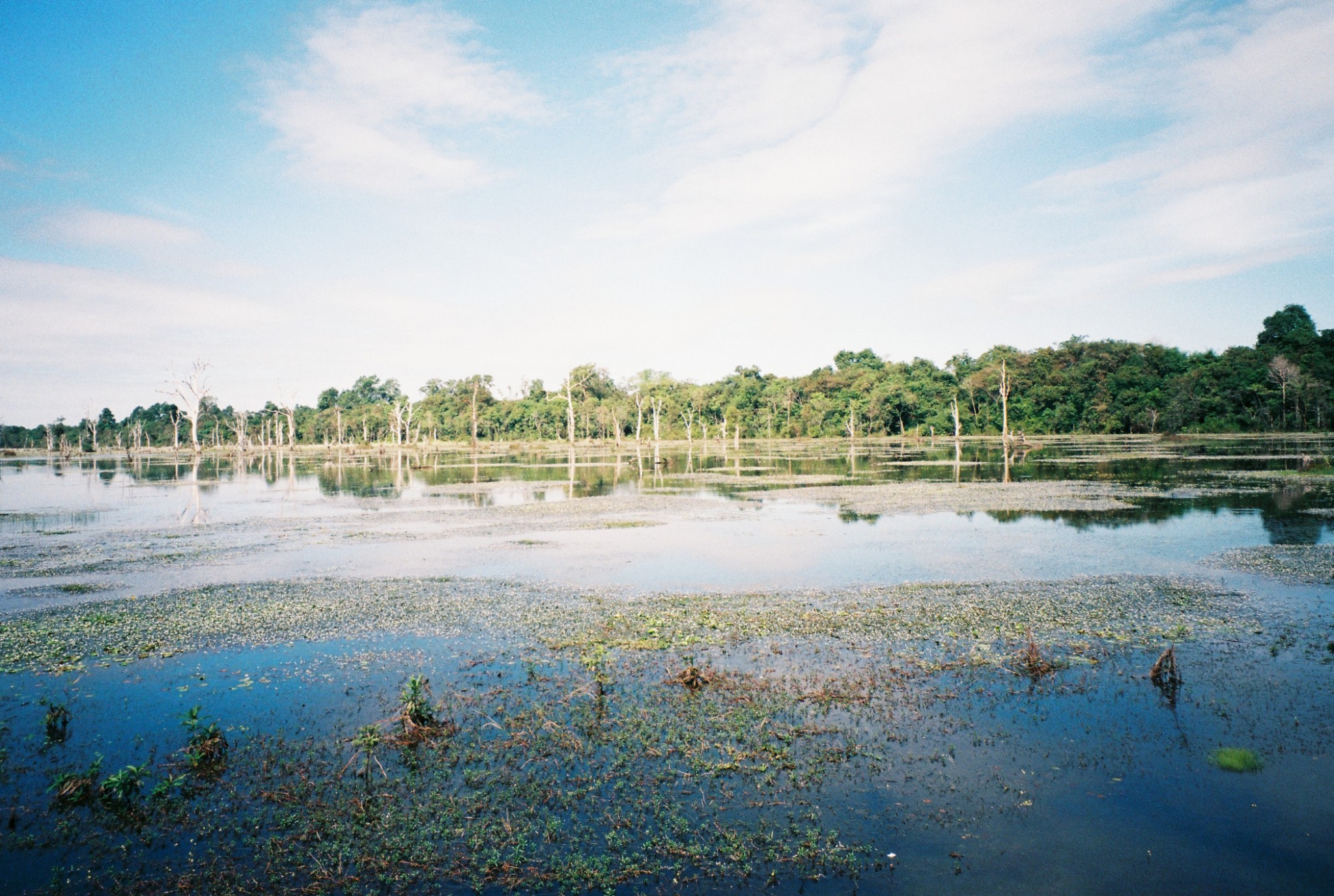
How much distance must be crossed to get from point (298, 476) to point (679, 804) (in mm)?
56885

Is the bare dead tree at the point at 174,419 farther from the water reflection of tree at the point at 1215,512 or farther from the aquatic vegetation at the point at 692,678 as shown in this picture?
the aquatic vegetation at the point at 692,678

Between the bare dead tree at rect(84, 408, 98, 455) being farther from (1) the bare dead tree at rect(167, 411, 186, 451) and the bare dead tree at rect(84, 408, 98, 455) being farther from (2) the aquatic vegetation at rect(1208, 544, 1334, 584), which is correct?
(2) the aquatic vegetation at rect(1208, 544, 1334, 584)

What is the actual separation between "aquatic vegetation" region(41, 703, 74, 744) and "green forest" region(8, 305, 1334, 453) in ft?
231

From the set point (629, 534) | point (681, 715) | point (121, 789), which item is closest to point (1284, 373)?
point (629, 534)

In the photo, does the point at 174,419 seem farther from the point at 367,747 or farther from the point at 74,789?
the point at 367,747

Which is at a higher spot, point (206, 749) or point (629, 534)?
point (629, 534)

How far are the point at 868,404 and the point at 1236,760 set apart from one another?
106970 millimetres

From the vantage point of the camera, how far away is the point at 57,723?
921cm

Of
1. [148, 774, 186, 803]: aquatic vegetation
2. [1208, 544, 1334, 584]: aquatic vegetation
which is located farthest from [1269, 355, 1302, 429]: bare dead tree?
[148, 774, 186, 803]: aquatic vegetation

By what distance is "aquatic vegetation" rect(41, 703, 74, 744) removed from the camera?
8.98 metres

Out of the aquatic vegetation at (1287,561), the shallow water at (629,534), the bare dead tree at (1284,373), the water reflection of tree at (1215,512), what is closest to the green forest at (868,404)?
the bare dead tree at (1284,373)

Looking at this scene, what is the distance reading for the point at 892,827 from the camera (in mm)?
6723

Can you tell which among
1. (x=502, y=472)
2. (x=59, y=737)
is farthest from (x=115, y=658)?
(x=502, y=472)

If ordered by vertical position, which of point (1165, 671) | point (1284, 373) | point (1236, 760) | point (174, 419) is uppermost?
point (1284, 373)
